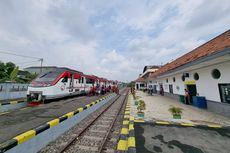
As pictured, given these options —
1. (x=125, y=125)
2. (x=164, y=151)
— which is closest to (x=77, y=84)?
→ (x=125, y=125)

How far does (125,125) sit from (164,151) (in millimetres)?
2246

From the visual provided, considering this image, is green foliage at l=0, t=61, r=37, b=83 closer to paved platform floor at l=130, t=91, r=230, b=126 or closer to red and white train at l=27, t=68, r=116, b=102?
red and white train at l=27, t=68, r=116, b=102

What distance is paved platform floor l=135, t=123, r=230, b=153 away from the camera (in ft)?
8.91

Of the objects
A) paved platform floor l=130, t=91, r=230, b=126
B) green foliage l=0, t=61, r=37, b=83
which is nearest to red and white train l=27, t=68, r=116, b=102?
paved platform floor l=130, t=91, r=230, b=126

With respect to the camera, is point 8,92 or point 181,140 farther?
point 8,92

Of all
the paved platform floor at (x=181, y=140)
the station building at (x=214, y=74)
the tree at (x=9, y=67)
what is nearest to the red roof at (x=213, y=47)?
the station building at (x=214, y=74)

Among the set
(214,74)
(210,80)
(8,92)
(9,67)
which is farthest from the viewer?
(9,67)

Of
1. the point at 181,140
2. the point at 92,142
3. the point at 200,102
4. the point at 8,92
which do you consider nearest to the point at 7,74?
the point at 8,92

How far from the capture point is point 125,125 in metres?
4.71

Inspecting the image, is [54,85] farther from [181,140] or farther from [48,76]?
[181,140]

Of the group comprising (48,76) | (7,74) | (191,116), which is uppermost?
(7,74)

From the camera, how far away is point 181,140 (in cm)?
318

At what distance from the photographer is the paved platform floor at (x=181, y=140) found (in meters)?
2.71

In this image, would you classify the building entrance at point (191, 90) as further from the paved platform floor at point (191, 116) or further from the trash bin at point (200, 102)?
the paved platform floor at point (191, 116)
